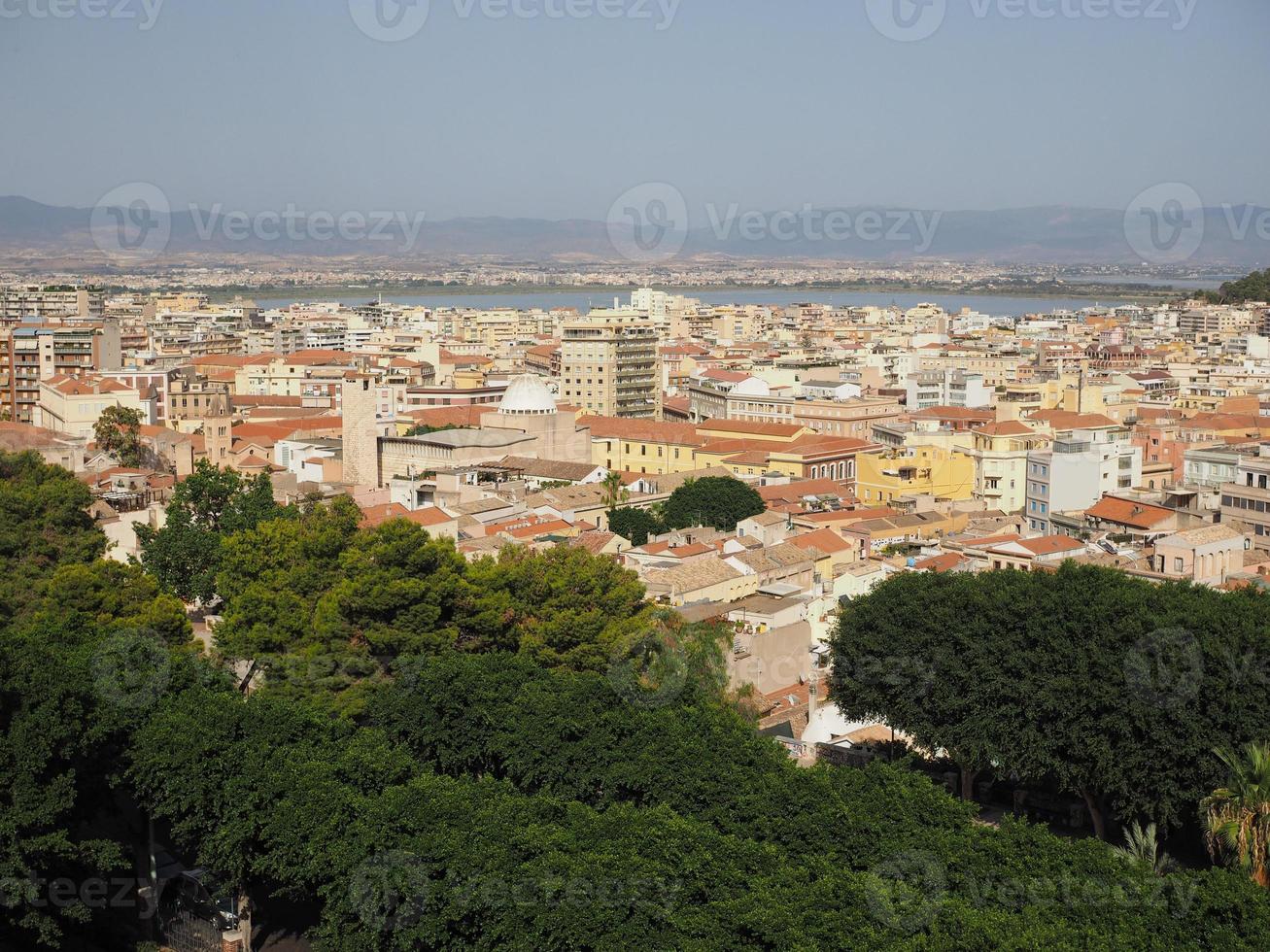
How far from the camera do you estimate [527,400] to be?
36156mm

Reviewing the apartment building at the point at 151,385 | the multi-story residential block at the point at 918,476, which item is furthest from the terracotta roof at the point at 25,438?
the multi-story residential block at the point at 918,476

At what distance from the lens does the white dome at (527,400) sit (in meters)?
36.0

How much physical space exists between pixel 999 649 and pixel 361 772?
555 cm

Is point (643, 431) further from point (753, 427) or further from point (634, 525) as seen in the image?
point (634, 525)

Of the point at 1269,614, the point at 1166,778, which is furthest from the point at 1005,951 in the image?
the point at 1269,614

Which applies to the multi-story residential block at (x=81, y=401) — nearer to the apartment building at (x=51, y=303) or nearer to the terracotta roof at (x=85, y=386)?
the terracotta roof at (x=85, y=386)

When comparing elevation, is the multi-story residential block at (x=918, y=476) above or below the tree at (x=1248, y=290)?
below

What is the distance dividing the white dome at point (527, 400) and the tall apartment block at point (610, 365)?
8774 mm

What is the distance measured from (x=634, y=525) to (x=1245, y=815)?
16141 millimetres

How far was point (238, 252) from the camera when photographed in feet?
530

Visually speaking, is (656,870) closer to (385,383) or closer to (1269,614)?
(1269,614)

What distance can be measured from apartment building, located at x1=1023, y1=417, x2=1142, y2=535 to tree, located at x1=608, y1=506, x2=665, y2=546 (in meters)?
6.36

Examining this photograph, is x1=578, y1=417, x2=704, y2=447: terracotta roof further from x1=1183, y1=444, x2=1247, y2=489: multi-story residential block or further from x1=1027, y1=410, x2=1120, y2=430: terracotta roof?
x1=1183, y1=444, x2=1247, y2=489: multi-story residential block

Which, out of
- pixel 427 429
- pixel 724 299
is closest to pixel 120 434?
pixel 427 429
